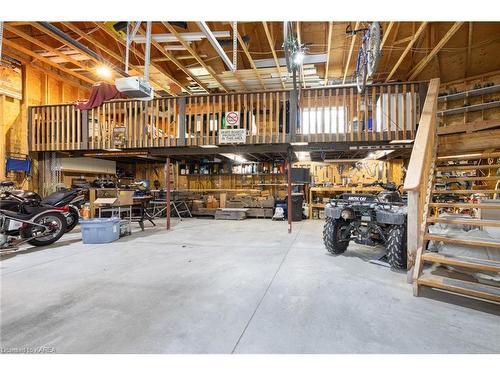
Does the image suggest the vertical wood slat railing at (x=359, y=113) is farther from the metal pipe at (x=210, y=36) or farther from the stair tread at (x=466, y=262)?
the stair tread at (x=466, y=262)

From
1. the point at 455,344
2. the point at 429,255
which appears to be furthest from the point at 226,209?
the point at 455,344

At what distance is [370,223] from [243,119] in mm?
4044

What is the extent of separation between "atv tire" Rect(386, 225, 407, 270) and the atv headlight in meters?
0.59

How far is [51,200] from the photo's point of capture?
4961 millimetres

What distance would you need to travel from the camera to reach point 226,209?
29.7 feet

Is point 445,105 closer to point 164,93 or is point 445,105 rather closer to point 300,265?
point 300,265

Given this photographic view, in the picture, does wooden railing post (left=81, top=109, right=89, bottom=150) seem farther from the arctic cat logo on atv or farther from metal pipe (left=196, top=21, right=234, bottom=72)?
Answer: the arctic cat logo on atv

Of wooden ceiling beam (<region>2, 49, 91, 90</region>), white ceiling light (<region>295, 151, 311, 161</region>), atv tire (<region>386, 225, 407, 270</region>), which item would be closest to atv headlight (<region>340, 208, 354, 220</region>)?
atv tire (<region>386, 225, 407, 270</region>)

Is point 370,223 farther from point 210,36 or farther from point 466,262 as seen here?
point 210,36

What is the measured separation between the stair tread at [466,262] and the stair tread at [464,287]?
0.53ft

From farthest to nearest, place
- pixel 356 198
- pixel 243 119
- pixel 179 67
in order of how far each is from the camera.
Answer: pixel 179 67 < pixel 243 119 < pixel 356 198

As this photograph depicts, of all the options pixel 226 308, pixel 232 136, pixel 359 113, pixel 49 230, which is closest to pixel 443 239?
pixel 226 308

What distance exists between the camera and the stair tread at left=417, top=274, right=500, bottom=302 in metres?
2.16
